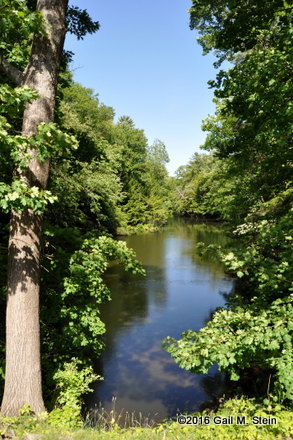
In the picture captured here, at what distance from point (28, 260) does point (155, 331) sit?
8567 millimetres

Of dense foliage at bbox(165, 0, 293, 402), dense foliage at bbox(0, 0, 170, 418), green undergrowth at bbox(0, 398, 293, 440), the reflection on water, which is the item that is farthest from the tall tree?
the reflection on water

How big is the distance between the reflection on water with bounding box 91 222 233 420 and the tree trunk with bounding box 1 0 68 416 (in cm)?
411

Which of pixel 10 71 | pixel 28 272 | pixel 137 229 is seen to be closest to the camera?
pixel 28 272

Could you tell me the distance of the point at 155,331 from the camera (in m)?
12.1

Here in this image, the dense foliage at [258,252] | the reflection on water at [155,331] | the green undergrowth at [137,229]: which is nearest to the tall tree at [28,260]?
the dense foliage at [258,252]

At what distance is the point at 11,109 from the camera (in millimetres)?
4141

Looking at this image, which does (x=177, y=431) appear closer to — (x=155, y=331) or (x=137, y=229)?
(x=155, y=331)

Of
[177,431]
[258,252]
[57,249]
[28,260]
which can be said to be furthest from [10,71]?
[177,431]

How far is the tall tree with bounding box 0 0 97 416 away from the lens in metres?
4.80

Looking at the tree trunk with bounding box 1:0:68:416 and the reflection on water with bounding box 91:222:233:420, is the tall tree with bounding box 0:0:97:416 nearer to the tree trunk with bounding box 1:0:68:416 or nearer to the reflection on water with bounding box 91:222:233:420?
the tree trunk with bounding box 1:0:68:416

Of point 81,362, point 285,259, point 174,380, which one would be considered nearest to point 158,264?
point 174,380

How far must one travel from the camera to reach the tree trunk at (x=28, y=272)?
4809 mm

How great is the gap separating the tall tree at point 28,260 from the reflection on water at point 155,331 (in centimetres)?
413

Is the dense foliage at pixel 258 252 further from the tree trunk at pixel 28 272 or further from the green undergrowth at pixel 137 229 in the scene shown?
the green undergrowth at pixel 137 229
